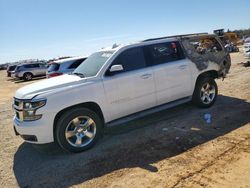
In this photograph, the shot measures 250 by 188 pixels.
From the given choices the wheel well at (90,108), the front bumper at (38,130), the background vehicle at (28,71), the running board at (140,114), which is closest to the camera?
the front bumper at (38,130)

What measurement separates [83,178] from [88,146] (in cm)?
110

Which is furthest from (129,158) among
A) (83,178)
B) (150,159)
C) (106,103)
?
(106,103)

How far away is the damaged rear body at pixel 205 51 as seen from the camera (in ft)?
22.9

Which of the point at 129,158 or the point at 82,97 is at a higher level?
the point at 82,97

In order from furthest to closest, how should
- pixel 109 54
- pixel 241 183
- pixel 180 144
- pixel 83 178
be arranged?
1. pixel 109 54
2. pixel 180 144
3. pixel 83 178
4. pixel 241 183

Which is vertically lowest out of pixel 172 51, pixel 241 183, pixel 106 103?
pixel 241 183

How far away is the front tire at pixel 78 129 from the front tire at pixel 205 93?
9.53ft

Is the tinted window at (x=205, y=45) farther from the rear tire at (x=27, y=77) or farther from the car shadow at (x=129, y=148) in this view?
the rear tire at (x=27, y=77)

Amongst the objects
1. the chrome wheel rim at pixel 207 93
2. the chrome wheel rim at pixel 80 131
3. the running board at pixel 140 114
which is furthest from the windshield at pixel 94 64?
the chrome wheel rim at pixel 207 93

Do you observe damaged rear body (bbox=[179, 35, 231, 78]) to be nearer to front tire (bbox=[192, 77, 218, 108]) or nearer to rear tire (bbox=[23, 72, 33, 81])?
front tire (bbox=[192, 77, 218, 108])

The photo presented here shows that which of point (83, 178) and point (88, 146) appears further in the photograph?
point (88, 146)

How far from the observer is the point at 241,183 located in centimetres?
369

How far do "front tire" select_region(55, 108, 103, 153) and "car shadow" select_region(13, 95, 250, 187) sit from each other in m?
0.18

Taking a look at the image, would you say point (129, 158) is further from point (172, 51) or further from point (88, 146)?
point (172, 51)
